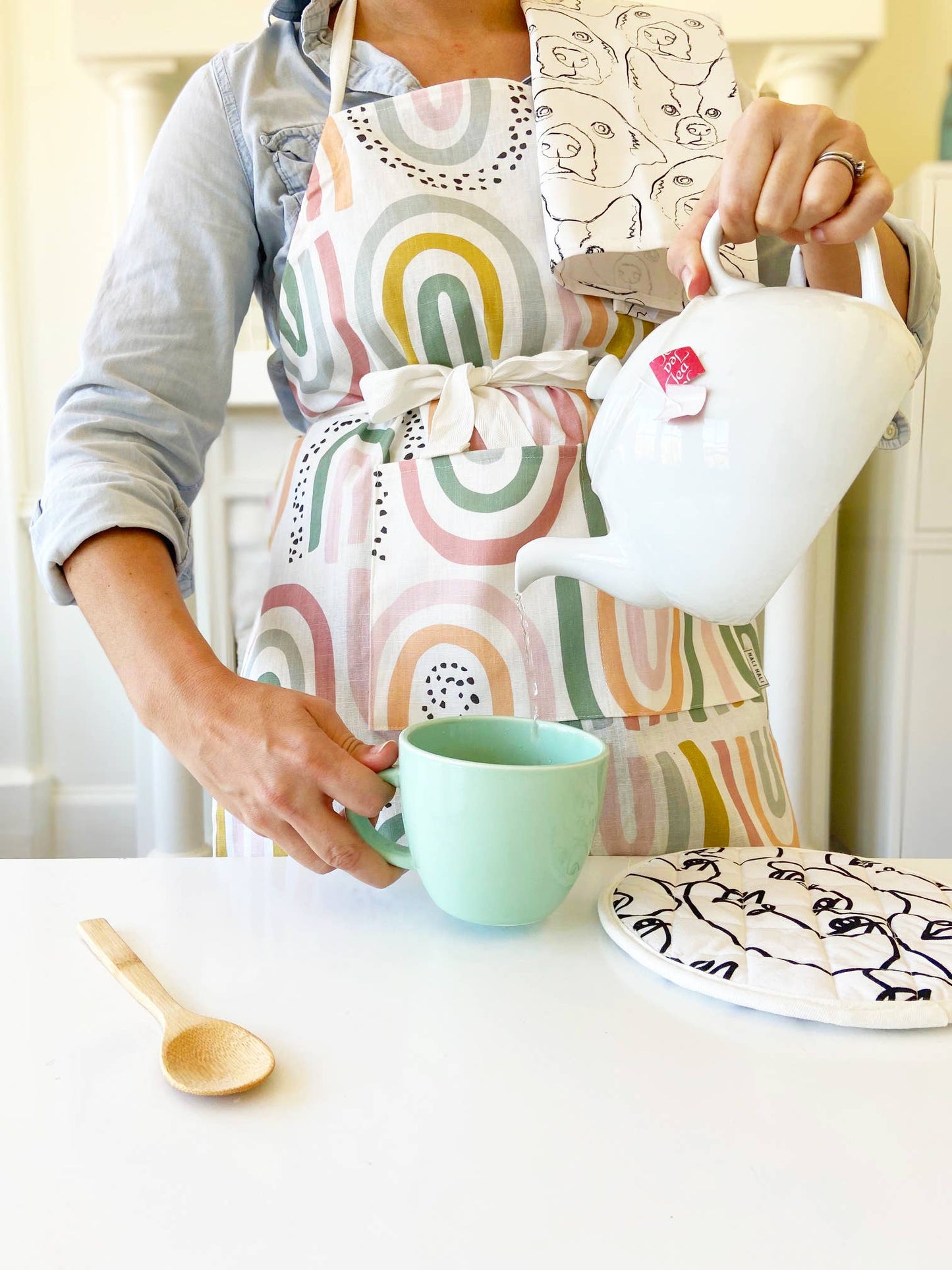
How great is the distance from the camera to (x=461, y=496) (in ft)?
2.09

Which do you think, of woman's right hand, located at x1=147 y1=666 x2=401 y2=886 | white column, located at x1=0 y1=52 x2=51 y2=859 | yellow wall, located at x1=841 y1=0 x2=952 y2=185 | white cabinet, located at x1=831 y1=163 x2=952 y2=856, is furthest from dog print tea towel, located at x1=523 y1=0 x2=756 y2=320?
white column, located at x1=0 y1=52 x2=51 y2=859

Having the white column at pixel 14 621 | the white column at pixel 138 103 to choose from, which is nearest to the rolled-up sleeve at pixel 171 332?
the white column at pixel 138 103

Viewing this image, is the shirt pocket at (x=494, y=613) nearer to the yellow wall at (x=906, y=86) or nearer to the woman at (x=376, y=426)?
the woman at (x=376, y=426)

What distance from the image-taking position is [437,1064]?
1.13 feet

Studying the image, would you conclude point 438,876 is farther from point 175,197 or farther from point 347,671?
point 175,197

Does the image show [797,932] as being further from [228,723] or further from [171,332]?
[171,332]

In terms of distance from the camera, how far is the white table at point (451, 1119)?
10.4 inches

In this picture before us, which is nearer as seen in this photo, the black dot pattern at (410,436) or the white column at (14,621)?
the black dot pattern at (410,436)

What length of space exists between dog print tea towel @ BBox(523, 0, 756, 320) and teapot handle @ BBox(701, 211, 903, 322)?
0.73 ft

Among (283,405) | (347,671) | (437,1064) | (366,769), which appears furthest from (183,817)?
(437,1064)

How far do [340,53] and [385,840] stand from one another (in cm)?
53

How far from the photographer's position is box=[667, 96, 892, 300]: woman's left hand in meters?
0.44

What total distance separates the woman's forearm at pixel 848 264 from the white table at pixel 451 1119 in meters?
0.41

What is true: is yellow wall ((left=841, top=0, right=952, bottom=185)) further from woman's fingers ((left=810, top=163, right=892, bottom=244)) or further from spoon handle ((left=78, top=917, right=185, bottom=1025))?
spoon handle ((left=78, top=917, right=185, bottom=1025))
